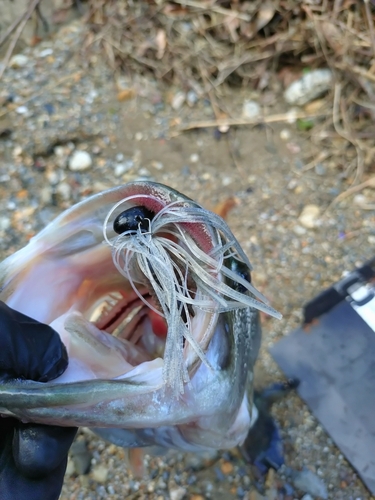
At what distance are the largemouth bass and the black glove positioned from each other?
47 millimetres

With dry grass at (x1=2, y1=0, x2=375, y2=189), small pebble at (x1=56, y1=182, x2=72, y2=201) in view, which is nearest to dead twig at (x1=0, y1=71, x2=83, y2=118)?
dry grass at (x1=2, y1=0, x2=375, y2=189)

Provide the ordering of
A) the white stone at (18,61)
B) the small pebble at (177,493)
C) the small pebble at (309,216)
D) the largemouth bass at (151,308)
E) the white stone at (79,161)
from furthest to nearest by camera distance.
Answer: the white stone at (18,61), the white stone at (79,161), the small pebble at (309,216), the small pebble at (177,493), the largemouth bass at (151,308)

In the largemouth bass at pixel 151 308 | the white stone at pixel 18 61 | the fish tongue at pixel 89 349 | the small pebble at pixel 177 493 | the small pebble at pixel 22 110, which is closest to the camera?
the largemouth bass at pixel 151 308

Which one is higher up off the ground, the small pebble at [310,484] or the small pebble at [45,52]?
the small pebble at [45,52]

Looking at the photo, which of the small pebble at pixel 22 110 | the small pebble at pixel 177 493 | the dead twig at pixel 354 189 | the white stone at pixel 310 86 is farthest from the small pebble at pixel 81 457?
the white stone at pixel 310 86

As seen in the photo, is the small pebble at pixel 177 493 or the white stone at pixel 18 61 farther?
the white stone at pixel 18 61

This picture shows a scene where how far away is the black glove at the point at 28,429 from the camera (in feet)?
2.99

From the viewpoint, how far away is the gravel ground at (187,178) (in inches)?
65.6

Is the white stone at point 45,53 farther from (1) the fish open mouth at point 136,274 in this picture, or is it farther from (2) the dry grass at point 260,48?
(1) the fish open mouth at point 136,274

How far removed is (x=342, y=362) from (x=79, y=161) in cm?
136

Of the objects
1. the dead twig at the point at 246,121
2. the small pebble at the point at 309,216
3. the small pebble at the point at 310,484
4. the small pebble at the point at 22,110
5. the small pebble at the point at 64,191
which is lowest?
the small pebble at the point at 310,484

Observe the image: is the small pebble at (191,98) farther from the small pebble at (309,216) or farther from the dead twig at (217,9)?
the small pebble at (309,216)

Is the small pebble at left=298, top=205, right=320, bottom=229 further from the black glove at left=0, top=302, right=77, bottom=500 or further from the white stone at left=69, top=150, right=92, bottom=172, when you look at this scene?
the black glove at left=0, top=302, right=77, bottom=500

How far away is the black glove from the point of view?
0.91 meters
